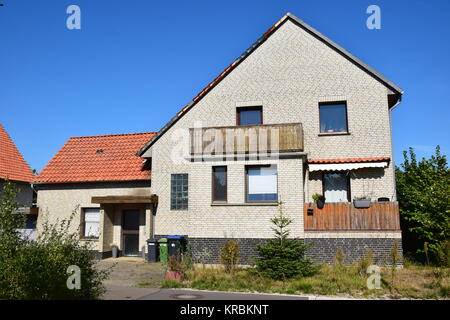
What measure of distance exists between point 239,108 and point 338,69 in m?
4.74

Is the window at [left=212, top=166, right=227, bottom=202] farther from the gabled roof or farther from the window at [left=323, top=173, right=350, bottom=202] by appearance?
the window at [left=323, top=173, right=350, bottom=202]

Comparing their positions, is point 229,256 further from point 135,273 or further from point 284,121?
point 284,121

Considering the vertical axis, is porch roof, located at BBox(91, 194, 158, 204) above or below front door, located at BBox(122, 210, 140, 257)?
above

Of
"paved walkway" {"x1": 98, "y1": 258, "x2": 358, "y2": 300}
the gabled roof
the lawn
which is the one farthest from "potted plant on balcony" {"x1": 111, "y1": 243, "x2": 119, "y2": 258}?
the lawn

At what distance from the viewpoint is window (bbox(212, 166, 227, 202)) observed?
16672 mm

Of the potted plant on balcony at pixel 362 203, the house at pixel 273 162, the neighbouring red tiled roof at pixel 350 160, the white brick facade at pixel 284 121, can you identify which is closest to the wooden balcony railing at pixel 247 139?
the house at pixel 273 162

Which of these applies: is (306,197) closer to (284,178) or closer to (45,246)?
(284,178)

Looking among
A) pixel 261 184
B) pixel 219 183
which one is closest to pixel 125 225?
pixel 219 183

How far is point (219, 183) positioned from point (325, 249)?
196 inches

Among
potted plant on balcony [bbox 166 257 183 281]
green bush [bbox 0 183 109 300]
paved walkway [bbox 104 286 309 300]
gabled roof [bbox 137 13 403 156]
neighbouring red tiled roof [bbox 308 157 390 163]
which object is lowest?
paved walkway [bbox 104 286 309 300]

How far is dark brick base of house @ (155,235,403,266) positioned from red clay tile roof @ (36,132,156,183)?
5.22 meters

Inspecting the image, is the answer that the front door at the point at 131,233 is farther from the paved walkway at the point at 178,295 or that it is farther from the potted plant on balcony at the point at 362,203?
the potted plant on balcony at the point at 362,203

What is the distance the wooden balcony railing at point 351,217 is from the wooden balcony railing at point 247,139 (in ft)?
8.56
